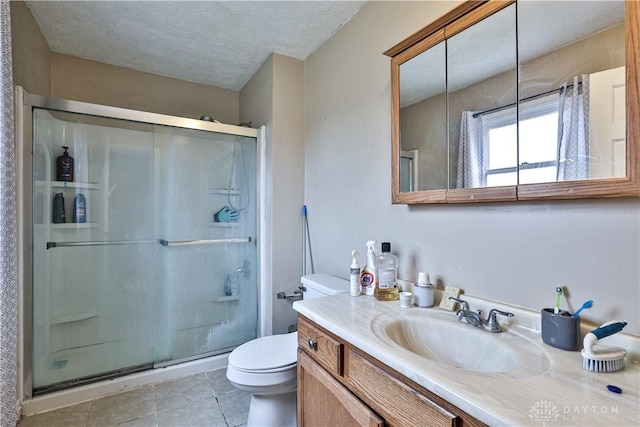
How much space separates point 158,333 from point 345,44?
92.4 inches

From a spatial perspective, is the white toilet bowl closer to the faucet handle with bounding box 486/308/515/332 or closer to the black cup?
the faucet handle with bounding box 486/308/515/332

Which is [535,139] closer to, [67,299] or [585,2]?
[585,2]

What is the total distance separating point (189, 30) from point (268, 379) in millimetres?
2160

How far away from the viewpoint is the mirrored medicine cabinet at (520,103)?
76 centimetres

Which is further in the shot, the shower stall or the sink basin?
the shower stall

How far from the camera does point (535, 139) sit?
917 mm

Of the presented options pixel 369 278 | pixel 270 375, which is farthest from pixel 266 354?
pixel 369 278

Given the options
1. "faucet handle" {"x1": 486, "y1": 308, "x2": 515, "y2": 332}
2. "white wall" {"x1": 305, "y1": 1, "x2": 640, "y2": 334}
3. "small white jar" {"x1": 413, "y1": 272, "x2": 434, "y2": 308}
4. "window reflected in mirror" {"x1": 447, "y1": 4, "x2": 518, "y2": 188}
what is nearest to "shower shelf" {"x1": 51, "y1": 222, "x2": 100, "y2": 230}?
"white wall" {"x1": 305, "y1": 1, "x2": 640, "y2": 334}

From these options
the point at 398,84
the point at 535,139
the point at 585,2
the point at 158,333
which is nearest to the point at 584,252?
the point at 535,139

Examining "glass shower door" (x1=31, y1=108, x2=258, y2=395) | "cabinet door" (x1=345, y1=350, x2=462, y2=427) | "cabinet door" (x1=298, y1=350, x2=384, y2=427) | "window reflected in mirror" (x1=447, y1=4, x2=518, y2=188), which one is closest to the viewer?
"cabinet door" (x1=345, y1=350, x2=462, y2=427)

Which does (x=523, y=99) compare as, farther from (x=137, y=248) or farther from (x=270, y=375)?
(x=137, y=248)

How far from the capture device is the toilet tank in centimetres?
158

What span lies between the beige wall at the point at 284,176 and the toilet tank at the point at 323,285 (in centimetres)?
44

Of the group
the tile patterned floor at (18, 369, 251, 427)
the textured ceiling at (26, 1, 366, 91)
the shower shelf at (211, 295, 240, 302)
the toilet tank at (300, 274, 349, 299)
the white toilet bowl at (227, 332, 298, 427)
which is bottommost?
the tile patterned floor at (18, 369, 251, 427)
